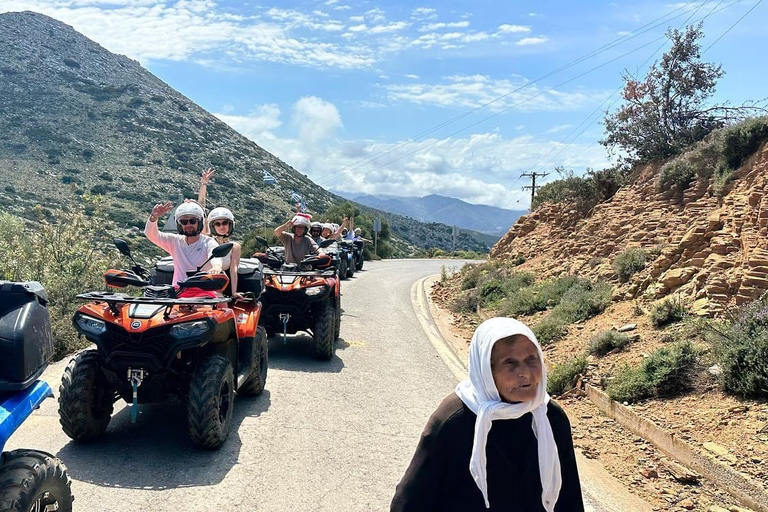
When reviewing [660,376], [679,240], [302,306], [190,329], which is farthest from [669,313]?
[190,329]

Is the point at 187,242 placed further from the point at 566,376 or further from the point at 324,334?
the point at 566,376

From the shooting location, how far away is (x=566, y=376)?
8.78 m

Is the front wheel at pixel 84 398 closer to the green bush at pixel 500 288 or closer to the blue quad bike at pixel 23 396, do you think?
the blue quad bike at pixel 23 396

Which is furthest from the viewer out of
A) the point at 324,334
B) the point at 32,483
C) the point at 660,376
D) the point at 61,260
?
the point at 61,260

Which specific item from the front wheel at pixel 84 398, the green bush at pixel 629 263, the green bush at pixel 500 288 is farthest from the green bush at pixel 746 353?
the green bush at pixel 500 288

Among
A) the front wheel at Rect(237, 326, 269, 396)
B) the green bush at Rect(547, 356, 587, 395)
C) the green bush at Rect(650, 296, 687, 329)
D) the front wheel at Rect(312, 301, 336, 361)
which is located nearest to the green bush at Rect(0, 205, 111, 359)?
the front wheel at Rect(312, 301, 336, 361)

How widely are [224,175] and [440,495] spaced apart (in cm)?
5845

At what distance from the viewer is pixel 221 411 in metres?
5.67

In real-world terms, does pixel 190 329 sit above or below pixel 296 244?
below

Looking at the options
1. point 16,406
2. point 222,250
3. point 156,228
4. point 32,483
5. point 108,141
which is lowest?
point 32,483

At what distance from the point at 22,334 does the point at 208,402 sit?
2.19 metres

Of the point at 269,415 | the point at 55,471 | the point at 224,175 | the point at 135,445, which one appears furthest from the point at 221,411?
the point at 224,175

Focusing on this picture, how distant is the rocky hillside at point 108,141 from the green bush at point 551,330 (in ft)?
110

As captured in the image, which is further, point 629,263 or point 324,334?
point 629,263
